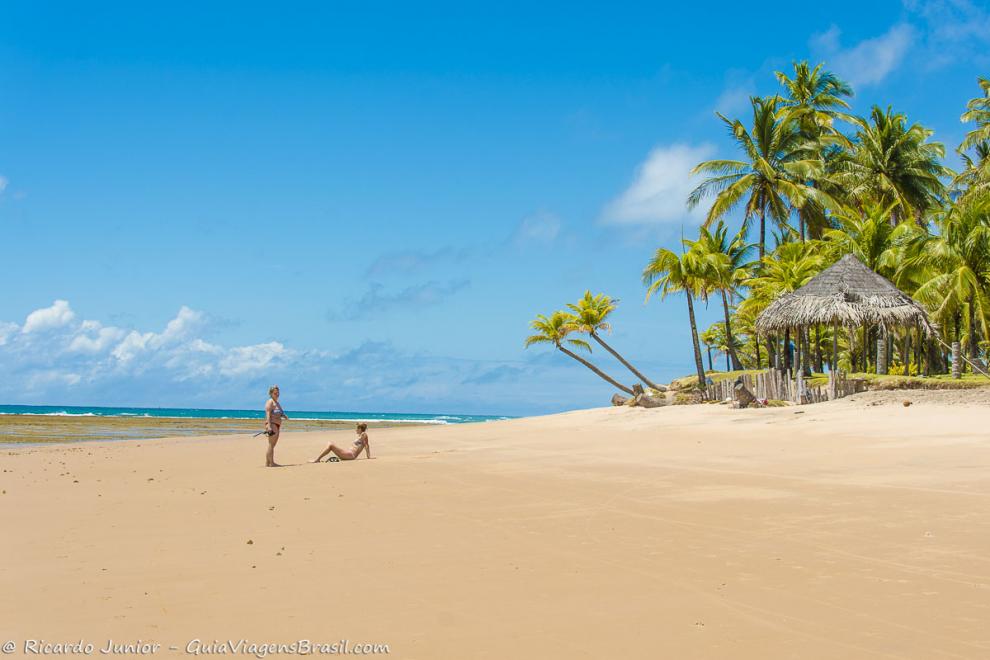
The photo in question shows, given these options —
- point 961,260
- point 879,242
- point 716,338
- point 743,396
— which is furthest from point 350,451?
point 716,338

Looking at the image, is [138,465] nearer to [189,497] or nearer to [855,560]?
[189,497]

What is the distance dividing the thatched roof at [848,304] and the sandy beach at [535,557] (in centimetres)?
1322

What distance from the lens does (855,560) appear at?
5.30 meters

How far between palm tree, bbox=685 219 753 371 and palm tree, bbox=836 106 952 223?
6.66 meters

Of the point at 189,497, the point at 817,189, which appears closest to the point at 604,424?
the point at 189,497

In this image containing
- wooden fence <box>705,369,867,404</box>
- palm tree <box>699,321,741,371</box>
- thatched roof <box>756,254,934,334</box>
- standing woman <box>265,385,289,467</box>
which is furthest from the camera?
palm tree <box>699,321,741,371</box>

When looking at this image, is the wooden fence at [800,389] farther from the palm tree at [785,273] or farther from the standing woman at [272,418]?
the standing woman at [272,418]

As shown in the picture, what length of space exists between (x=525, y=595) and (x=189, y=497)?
240 inches

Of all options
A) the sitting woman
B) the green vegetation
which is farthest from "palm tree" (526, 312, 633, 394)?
the sitting woman

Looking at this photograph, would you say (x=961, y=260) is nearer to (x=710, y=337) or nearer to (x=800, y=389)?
(x=800, y=389)

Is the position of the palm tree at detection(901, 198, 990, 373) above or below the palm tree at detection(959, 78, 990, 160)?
below

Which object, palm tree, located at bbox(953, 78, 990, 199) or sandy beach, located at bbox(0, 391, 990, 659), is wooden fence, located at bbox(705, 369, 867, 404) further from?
palm tree, located at bbox(953, 78, 990, 199)

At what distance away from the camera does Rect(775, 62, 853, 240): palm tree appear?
4225 centimetres

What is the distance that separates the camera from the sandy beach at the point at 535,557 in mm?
3973
